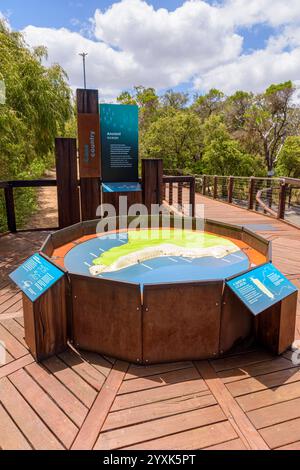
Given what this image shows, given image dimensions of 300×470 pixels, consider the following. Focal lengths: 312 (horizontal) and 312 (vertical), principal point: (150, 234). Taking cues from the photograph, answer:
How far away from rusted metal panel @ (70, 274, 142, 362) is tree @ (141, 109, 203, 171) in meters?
17.8

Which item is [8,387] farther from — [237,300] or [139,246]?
[139,246]

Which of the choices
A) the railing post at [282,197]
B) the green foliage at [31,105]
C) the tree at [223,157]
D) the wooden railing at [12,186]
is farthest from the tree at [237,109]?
the wooden railing at [12,186]

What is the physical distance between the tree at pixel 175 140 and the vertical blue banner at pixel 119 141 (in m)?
14.3

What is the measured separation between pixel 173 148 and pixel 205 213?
41.6 feet

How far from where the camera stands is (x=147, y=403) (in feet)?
5.59

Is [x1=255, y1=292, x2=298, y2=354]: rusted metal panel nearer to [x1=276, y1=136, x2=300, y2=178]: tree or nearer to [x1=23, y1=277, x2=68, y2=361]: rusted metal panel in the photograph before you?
[x1=23, y1=277, x2=68, y2=361]: rusted metal panel

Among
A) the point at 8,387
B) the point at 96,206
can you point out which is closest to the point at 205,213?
the point at 96,206

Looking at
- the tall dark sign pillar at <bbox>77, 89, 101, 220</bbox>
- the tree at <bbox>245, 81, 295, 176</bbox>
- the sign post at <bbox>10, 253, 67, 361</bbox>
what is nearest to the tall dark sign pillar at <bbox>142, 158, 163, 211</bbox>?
the tall dark sign pillar at <bbox>77, 89, 101, 220</bbox>

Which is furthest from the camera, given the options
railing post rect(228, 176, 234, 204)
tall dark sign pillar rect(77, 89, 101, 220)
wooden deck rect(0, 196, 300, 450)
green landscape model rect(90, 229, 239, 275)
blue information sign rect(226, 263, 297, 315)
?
railing post rect(228, 176, 234, 204)

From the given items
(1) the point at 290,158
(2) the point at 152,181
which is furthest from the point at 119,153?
(1) the point at 290,158

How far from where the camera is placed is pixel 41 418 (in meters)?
1.59

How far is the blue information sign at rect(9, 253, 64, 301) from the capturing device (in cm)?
202
